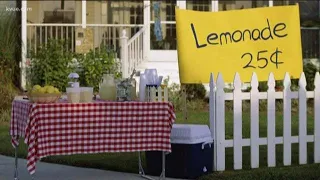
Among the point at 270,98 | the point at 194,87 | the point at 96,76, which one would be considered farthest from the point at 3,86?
the point at 270,98

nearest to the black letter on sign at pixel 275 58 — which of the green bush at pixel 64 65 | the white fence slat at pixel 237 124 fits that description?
the white fence slat at pixel 237 124

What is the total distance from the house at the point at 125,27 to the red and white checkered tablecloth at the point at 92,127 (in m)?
10.1

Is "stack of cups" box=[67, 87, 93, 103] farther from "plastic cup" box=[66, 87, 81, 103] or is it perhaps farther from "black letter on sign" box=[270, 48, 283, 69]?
"black letter on sign" box=[270, 48, 283, 69]

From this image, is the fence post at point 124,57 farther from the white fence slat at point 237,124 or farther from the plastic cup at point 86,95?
the plastic cup at point 86,95

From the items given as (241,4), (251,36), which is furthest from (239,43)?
(241,4)

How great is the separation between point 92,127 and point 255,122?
2.53m

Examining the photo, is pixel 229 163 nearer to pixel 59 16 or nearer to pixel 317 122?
pixel 317 122

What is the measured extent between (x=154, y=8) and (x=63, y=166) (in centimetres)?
1070

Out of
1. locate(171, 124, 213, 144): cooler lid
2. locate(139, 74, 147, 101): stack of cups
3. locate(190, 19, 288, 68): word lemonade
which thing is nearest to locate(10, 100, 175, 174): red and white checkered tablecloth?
locate(139, 74, 147, 101): stack of cups

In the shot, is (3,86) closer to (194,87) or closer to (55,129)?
(194,87)

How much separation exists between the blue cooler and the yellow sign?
1.74 m

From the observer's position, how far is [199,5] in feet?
74.5

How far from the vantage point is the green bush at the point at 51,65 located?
1834 cm

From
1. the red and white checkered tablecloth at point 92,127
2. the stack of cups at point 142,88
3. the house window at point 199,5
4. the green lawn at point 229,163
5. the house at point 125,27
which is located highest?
the house window at point 199,5
